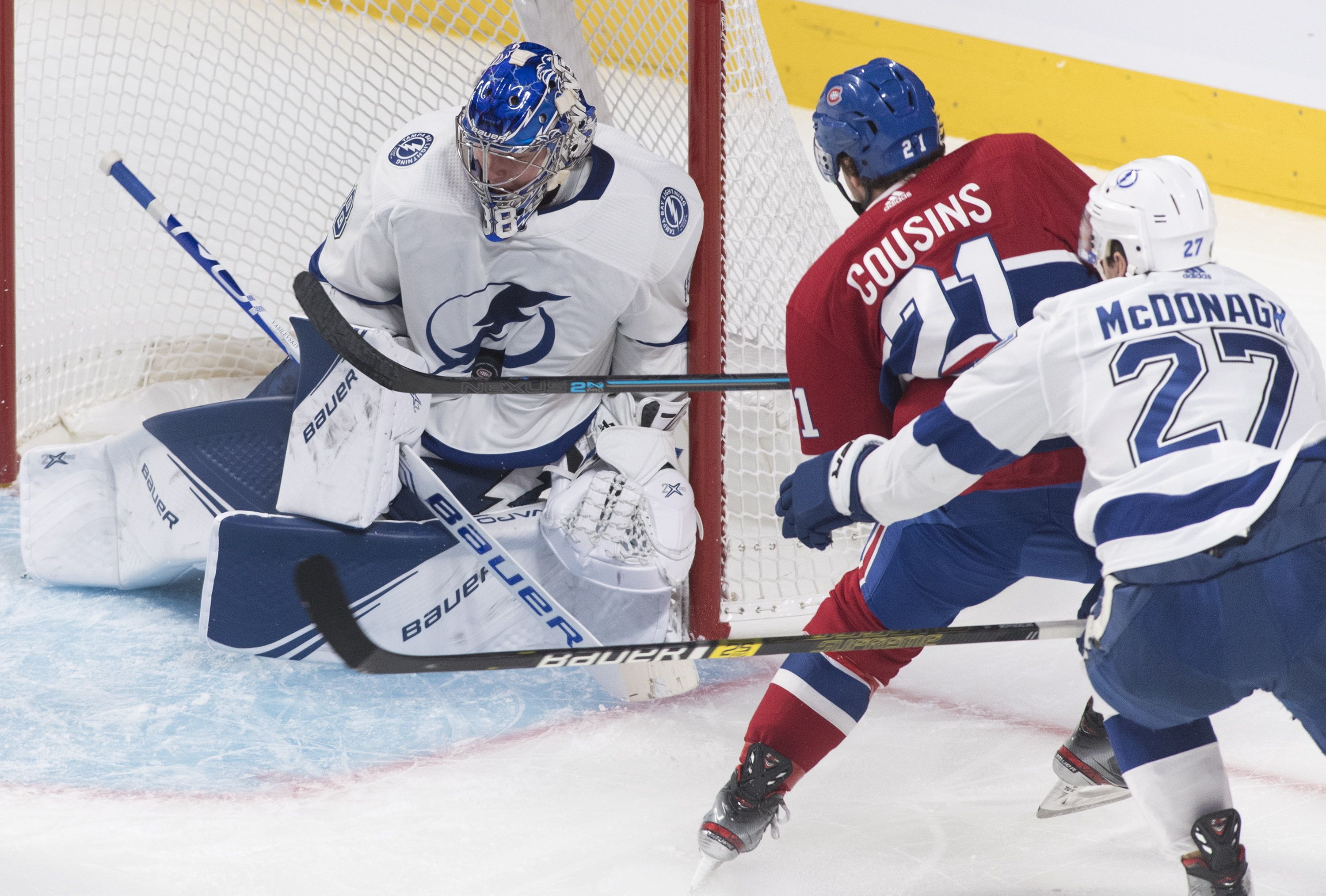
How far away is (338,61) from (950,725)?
1.94m

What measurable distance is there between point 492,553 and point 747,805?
2.26 feet

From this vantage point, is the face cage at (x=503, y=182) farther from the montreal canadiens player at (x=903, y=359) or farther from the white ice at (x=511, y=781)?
the white ice at (x=511, y=781)

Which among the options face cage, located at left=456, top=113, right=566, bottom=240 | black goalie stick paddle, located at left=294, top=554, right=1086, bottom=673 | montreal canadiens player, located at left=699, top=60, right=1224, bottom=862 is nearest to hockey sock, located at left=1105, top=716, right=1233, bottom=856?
black goalie stick paddle, located at left=294, top=554, right=1086, bottom=673

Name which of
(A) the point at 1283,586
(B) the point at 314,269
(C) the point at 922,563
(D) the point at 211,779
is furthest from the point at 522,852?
(B) the point at 314,269

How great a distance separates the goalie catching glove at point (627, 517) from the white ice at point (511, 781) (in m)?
0.20

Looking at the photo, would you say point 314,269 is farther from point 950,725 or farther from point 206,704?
point 950,725

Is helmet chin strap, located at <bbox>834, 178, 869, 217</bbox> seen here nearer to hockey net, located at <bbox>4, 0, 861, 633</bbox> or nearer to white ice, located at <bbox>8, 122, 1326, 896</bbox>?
hockey net, located at <bbox>4, 0, 861, 633</bbox>

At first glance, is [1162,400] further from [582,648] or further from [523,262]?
[523,262]

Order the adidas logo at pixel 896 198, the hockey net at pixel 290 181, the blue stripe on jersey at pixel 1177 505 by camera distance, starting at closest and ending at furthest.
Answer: the blue stripe on jersey at pixel 1177 505, the adidas logo at pixel 896 198, the hockey net at pixel 290 181

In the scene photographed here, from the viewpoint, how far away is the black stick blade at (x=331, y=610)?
1.19 meters

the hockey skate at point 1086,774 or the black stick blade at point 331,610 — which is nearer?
the black stick blade at point 331,610

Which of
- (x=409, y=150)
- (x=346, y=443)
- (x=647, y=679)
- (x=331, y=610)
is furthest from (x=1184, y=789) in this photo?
(x=409, y=150)

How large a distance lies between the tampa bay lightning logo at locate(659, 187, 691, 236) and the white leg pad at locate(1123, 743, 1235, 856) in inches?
45.4

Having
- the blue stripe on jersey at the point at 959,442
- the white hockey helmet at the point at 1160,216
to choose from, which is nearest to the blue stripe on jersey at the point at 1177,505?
the blue stripe on jersey at the point at 959,442
